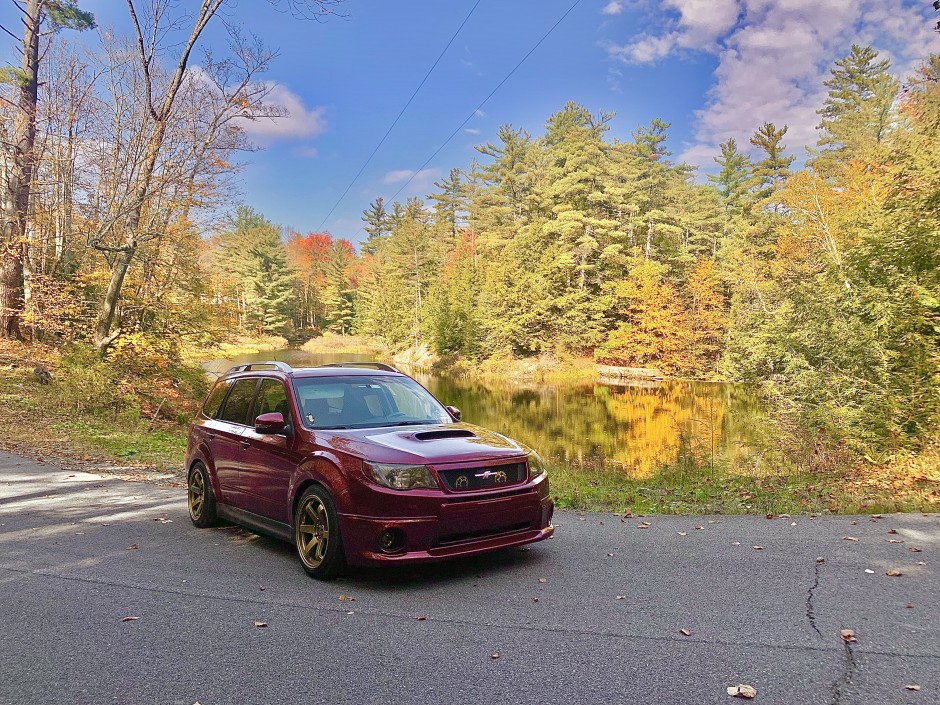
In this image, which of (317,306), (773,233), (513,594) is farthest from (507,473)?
(317,306)

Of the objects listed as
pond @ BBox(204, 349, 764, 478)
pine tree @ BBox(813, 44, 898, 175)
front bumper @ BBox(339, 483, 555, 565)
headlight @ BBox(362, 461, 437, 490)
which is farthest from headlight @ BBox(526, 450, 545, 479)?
pine tree @ BBox(813, 44, 898, 175)

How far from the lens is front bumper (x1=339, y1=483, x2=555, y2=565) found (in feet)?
16.0

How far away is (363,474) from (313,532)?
800mm

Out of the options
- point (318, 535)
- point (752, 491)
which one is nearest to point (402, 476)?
point (318, 535)

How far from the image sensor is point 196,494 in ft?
23.8

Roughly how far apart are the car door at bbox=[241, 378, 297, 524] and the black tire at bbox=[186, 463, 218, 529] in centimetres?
85

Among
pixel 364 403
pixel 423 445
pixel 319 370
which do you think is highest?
pixel 319 370

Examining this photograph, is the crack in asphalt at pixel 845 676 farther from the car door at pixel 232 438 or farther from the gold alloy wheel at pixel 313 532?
the car door at pixel 232 438

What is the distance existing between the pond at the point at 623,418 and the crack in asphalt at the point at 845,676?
6.70m

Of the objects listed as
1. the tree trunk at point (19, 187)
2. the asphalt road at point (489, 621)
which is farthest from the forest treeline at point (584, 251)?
the asphalt road at point (489, 621)

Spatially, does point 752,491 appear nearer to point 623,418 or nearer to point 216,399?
point 216,399

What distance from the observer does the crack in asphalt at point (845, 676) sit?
3.15 m

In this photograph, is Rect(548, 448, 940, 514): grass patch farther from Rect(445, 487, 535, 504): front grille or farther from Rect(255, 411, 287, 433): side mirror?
Rect(255, 411, 287, 433): side mirror

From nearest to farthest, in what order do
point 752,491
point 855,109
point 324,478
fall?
point 324,478
point 752,491
point 855,109
